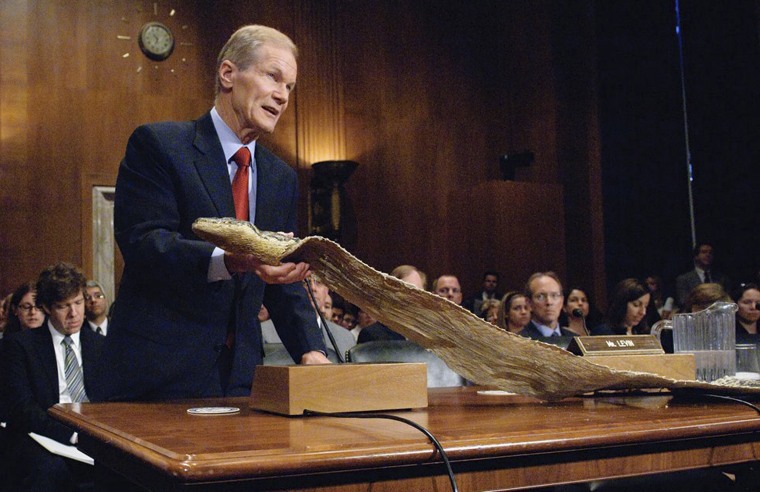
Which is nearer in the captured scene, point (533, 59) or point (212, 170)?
point (212, 170)

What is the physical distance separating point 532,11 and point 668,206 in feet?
8.99

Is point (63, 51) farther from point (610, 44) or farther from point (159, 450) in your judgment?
point (159, 450)

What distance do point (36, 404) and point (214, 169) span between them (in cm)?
215

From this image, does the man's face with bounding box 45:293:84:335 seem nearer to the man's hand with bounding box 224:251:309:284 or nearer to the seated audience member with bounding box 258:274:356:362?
the seated audience member with bounding box 258:274:356:362

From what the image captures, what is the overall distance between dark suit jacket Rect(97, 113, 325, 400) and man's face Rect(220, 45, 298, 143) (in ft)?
0.28

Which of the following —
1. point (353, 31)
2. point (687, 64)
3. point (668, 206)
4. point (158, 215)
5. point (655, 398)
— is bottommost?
point (655, 398)

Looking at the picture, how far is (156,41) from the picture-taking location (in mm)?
7816

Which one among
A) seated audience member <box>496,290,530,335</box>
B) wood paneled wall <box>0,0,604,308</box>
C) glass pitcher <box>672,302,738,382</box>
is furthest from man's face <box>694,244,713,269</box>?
glass pitcher <box>672,302,738,382</box>

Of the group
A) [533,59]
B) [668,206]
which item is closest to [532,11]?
[533,59]

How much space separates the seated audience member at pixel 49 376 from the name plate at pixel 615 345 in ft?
7.18

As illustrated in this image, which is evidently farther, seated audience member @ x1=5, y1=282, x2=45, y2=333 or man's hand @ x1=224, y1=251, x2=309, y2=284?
seated audience member @ x1=5, y1=282, x2=45, y2=333

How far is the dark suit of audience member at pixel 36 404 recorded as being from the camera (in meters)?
3.08

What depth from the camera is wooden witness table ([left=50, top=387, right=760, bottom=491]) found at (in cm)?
81

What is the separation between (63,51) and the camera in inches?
295
